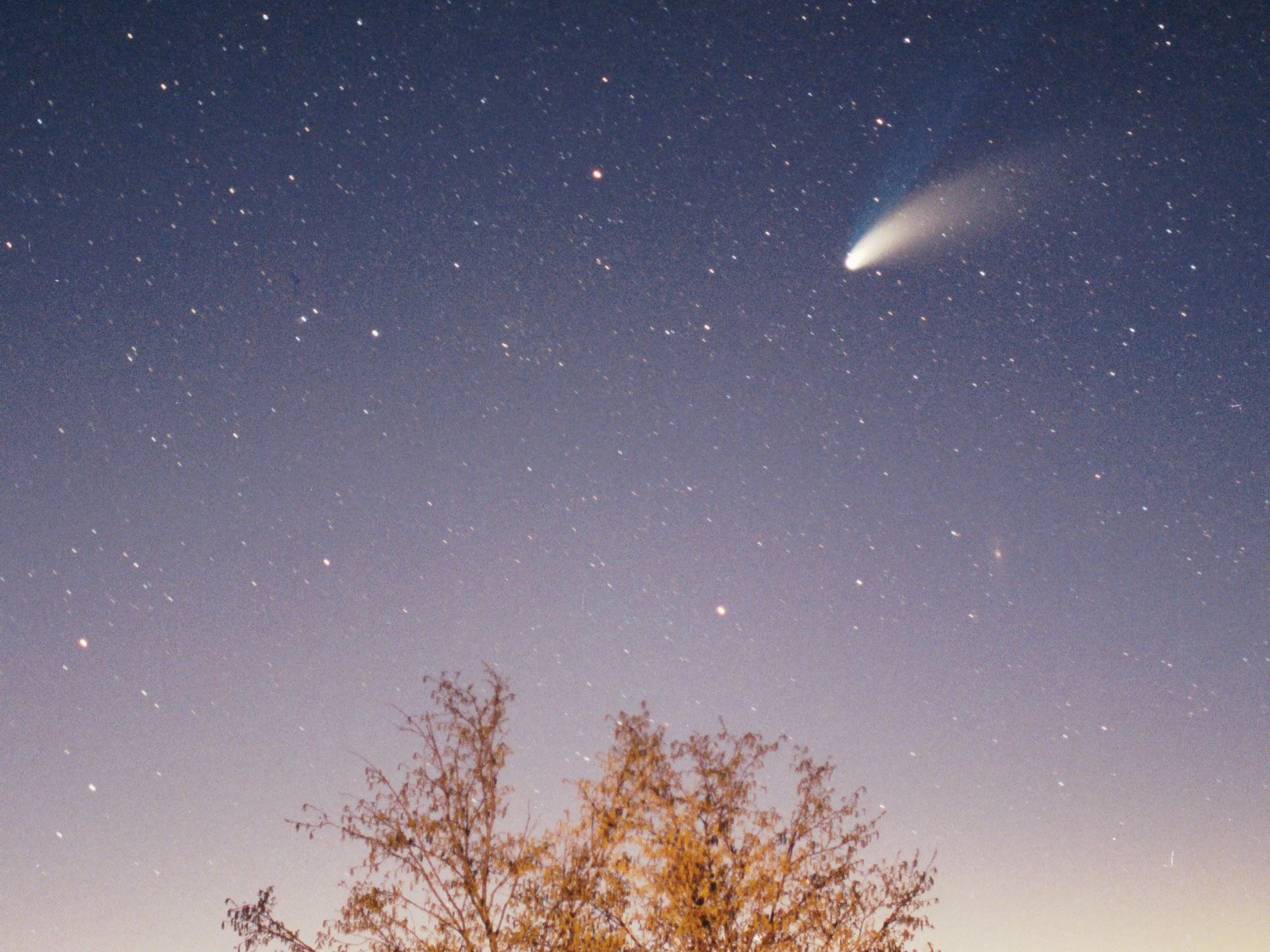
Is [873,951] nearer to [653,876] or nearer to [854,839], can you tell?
[854,839]

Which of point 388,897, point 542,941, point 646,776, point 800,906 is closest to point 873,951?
point 800,906

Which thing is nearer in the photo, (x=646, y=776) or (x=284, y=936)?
(x=284, y=936)

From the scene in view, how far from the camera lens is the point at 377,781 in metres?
8.48

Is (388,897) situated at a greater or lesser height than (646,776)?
lesser

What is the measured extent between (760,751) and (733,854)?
58.4 inches

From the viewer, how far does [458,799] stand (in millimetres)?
8586

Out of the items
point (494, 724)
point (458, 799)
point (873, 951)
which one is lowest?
point (873, 951)

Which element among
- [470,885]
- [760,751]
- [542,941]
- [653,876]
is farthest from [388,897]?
[760,751]

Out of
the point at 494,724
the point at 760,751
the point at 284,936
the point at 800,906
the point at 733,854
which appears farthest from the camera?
the point at 760,751

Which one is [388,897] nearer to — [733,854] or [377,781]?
[377,781]

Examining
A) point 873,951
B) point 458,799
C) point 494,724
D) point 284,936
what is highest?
point 494,724

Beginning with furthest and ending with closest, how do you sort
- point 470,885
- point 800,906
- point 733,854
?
point 733,854
point 800,906
point 470,885

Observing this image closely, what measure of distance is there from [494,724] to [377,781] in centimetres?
131

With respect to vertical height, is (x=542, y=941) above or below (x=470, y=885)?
below
